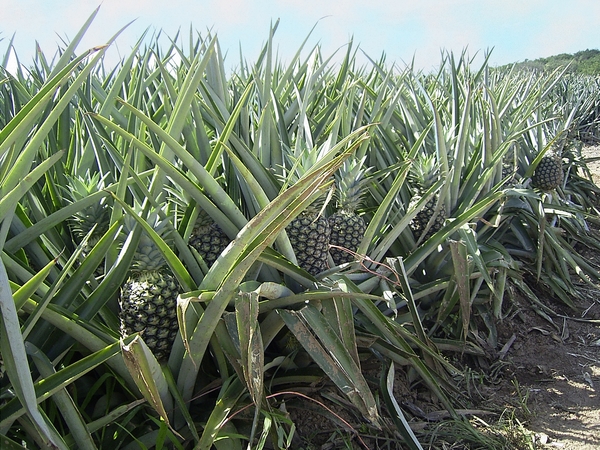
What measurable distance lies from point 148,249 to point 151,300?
0.09 m

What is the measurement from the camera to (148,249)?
2.82 feet

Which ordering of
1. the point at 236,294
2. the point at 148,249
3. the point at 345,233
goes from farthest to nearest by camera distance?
the point at 345,233 < the point at 148,249 < the point at 236,294

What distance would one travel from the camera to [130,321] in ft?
2.73

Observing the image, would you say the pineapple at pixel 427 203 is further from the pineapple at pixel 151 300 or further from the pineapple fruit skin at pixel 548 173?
the pineapple fruit skin at pixel 548 173

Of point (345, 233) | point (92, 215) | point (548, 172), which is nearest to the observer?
point (92, 215)

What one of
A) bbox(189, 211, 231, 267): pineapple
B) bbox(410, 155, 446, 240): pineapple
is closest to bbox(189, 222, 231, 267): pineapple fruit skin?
bbox(189, 211, 231, 267): pineapple

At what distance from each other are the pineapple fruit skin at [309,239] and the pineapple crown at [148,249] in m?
0.27

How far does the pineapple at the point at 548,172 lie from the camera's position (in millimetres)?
2184

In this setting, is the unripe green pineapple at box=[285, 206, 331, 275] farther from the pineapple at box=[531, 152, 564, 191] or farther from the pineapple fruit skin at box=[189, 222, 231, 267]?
the pineapple at box=[531, 152, 564, 191]

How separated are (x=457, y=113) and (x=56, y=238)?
1.48 m

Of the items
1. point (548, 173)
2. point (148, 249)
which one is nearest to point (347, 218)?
point (148, 249)

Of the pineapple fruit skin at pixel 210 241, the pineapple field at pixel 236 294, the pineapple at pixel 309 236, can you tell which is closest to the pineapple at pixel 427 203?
the pineapple field at pixel 236 294

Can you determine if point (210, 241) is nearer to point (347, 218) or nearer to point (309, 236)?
point (309, 236)

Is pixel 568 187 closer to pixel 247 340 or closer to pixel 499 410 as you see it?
pixel 499 410
